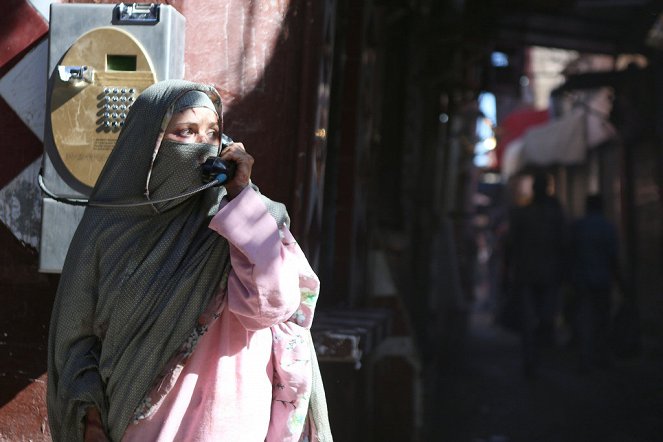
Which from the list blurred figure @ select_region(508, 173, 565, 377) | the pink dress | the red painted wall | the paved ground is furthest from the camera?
blurred figure @ select_region(508, 173, 565, 377)

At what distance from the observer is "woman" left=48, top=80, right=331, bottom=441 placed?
223 centimetres

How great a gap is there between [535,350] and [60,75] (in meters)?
6.30

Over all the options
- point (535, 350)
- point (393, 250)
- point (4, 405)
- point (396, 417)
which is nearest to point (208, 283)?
point (4, 405)

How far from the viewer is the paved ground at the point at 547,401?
618 centimetres

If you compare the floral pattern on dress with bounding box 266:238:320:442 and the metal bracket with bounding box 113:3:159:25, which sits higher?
the metal bracket with bounding box 113:3:159:25

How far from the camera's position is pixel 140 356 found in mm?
2248

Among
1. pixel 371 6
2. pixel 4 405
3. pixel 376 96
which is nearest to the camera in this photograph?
pixel 4 405

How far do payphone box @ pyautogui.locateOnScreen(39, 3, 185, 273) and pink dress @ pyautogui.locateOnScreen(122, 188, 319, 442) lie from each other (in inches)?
46.5

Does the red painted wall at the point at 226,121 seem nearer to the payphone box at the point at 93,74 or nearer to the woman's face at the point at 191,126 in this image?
the payphone box at the point at 93,74

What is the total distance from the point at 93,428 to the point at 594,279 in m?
7.06

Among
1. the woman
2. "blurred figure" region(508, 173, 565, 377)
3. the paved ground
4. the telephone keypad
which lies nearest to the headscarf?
the woman

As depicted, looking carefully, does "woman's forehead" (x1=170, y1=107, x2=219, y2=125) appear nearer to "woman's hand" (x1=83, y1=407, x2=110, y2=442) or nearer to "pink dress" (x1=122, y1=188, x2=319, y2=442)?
"pink dress" (x1=122, y1=188, x2=319, y2=442)

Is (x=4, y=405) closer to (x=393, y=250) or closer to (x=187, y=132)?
(x=187, y=132)

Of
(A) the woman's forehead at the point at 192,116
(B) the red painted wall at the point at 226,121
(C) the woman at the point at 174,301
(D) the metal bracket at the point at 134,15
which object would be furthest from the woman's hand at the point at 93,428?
(D) the metal bracket at the point at 134,15
